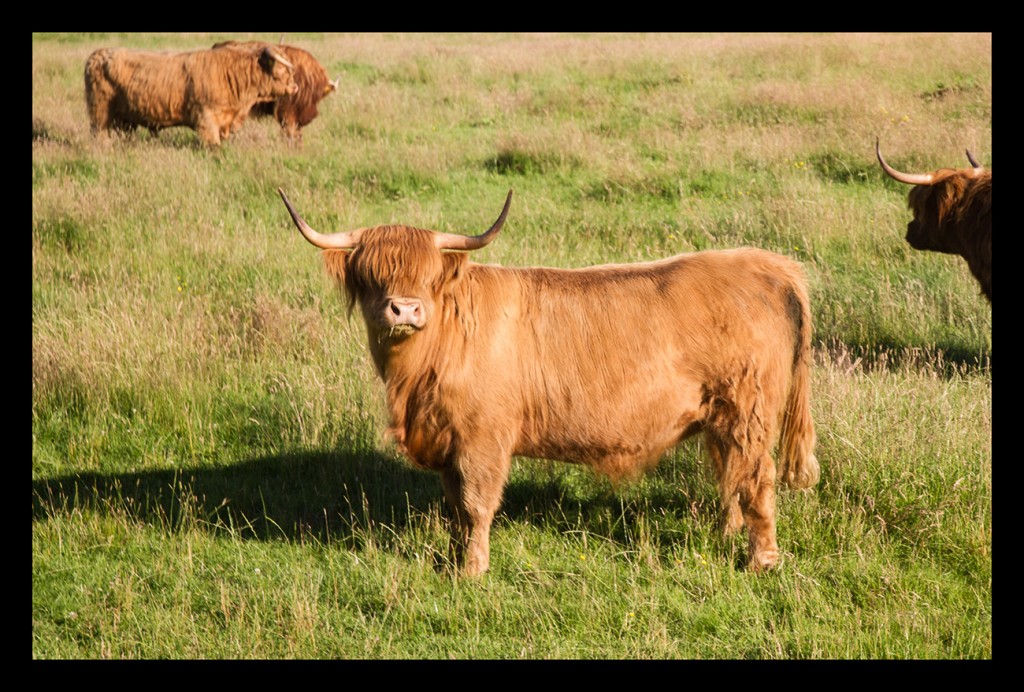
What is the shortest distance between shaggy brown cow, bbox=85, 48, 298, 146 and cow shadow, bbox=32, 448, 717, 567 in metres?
8.35


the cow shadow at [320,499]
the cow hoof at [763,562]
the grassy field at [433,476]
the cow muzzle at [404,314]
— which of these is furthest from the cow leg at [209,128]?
the cow hoof at [763,562]

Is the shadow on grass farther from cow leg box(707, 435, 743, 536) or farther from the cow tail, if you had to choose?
the cow tail

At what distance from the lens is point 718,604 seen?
395 centimetres

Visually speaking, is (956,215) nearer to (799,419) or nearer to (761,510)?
(799,419)

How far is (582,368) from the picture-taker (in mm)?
4223

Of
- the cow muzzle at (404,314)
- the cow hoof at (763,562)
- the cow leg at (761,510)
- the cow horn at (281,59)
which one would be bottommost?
the cow hoof at (763,562)

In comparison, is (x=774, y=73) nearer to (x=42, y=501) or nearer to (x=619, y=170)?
(x=619, y=170)

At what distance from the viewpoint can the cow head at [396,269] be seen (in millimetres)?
3877

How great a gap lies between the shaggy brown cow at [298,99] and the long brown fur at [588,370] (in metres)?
8.95

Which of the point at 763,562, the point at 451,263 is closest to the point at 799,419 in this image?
the point at 763,562

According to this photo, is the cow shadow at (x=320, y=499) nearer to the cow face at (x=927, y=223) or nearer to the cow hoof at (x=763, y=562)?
the cow hoof at (x=763, y=562)

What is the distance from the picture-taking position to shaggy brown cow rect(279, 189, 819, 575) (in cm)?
412

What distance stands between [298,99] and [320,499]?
9.37 m

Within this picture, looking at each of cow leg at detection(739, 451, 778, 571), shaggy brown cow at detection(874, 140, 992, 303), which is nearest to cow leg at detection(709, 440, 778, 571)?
cow leg at detection(739, 451, 778, 571)
